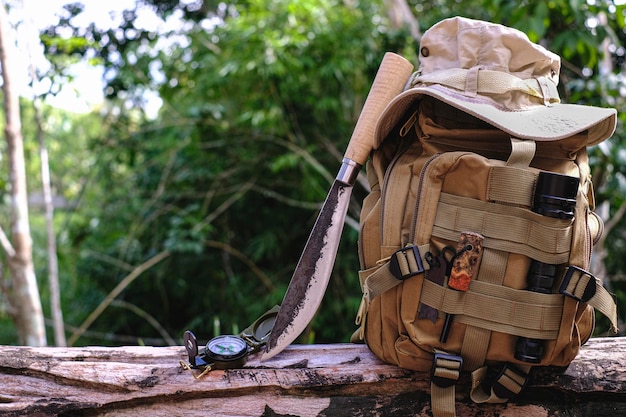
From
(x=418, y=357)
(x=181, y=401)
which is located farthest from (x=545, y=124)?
(x=181, y=401)

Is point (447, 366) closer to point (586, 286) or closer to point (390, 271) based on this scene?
point (390, 271)

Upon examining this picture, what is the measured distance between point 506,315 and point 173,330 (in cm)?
403

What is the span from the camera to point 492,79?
1.40m

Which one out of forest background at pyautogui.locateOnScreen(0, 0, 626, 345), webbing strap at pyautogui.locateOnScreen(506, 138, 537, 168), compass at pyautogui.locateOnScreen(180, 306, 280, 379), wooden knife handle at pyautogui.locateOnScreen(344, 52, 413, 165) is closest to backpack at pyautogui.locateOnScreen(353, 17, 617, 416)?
webbing strap at pyautogui.locateOnScreen(506, 138, 537, 168)

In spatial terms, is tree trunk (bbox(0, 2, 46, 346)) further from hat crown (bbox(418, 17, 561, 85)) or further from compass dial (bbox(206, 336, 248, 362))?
hat crown (bbox(418, 17, 561, 85))

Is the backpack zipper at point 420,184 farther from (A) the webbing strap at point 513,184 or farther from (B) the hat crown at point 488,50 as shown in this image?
(B) the hat crown at point 488,50

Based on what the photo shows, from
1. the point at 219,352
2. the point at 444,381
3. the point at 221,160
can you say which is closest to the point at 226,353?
the point at 219,352

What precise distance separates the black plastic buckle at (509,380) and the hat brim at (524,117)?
0.52 meters

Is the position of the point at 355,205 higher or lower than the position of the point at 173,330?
higher

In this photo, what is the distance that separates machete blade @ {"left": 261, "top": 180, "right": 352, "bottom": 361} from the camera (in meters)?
1.47

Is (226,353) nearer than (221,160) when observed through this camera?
Yes

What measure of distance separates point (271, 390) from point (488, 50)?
986 millimetres

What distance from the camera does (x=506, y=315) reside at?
127 centimetres

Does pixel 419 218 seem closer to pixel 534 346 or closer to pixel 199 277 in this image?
pixel 534 346
